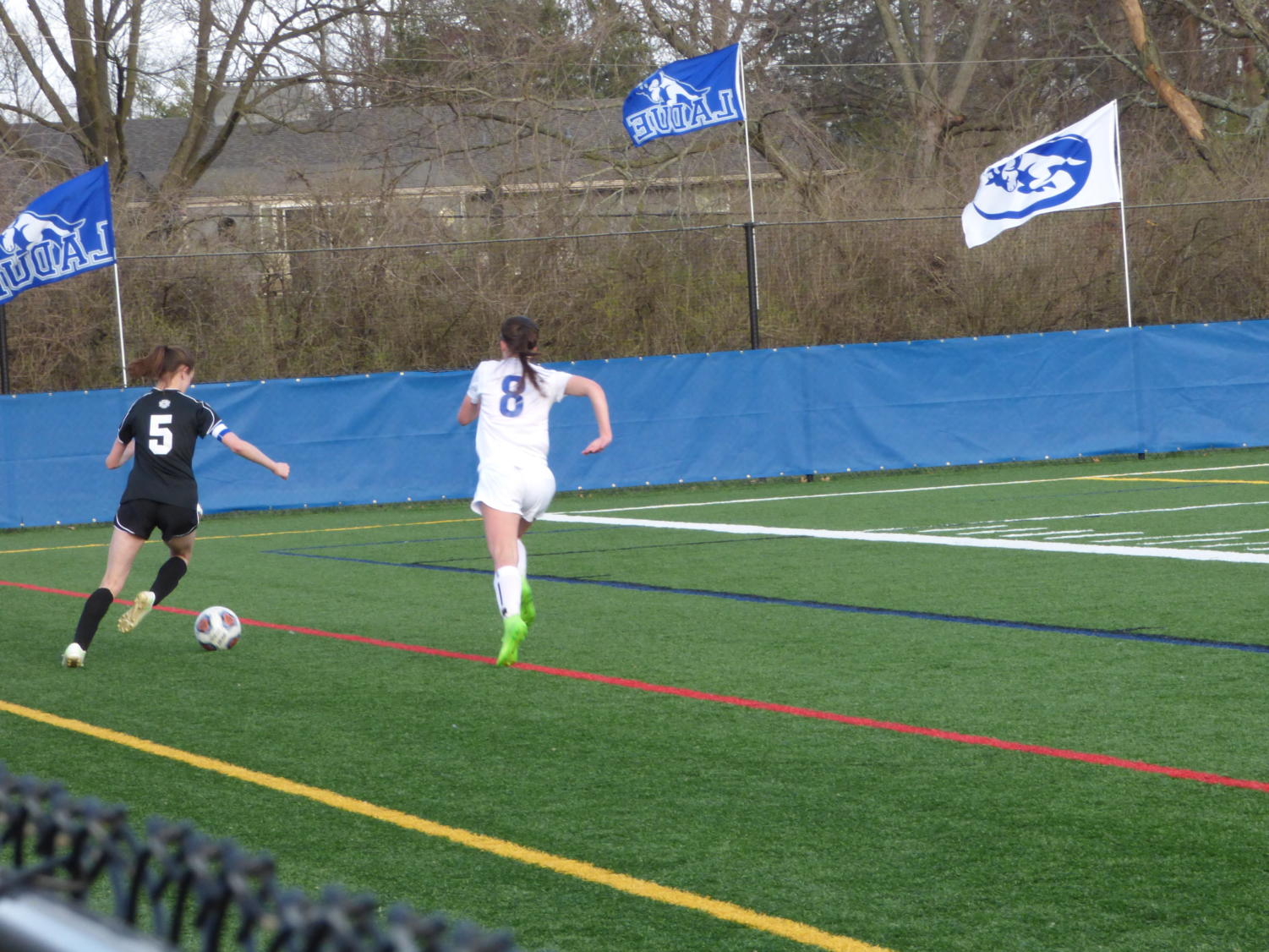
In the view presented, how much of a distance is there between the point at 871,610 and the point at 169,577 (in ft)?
13.5

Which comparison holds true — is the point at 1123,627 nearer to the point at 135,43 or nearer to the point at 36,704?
the point at 36,704

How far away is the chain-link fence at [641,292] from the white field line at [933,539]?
5.36 metres

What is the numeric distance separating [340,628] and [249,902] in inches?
343

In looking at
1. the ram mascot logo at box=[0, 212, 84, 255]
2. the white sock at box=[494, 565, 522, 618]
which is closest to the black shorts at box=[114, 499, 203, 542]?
the white sock at box=[494, 565, 522, 618]

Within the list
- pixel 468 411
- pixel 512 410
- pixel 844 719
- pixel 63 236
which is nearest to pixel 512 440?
pixel 512 410

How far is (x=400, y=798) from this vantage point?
18.9 feet

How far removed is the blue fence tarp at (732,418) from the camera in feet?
59.7

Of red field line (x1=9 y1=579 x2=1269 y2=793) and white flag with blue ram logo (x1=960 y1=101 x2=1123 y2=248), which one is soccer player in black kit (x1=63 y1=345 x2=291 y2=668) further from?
white flag with blue ram logo (x1=960 y1=101 x2=1123 y2=248)

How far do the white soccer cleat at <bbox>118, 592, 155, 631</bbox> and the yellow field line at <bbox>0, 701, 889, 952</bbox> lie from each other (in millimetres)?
2093

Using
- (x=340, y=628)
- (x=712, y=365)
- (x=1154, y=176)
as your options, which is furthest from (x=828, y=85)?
(x=340, y=628)

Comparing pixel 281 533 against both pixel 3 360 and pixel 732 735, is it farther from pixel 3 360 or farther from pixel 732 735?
pixel 732 735

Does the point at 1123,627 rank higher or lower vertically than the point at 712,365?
lower

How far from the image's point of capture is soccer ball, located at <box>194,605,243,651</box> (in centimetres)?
917

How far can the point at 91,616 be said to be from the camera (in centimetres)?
888
